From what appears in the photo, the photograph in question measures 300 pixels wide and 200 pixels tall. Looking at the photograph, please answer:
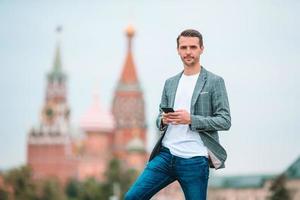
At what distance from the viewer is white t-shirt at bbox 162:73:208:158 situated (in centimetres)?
596

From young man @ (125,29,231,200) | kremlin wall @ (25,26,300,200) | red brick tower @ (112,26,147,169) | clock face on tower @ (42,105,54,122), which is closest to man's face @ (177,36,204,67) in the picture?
young man @ (125,29,231,200)

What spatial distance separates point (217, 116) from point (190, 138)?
0.17 metres

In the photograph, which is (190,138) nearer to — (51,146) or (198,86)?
(198,86)

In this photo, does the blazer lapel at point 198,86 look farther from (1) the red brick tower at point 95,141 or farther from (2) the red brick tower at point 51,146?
(2) the red brick tower at point 51,146

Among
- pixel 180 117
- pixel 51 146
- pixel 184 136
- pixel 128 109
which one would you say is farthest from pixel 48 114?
pixel 180 117

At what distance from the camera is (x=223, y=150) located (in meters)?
5.99

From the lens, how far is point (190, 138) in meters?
5.99

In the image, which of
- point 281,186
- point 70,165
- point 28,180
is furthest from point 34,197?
point 70,165

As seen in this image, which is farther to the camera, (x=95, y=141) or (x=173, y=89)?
(x=95, y=141)

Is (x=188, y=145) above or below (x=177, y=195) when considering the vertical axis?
above

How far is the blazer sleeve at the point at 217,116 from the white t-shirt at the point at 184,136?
0.08 meters

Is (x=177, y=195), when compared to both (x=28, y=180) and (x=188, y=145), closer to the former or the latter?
(x=28, y=180)

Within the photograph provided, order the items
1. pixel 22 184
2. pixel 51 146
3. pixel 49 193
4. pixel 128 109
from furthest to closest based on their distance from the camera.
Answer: pixel 128 109 → pixel 51 146 → pixel 49 193 → pixel 22 184

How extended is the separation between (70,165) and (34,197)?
6430cm
